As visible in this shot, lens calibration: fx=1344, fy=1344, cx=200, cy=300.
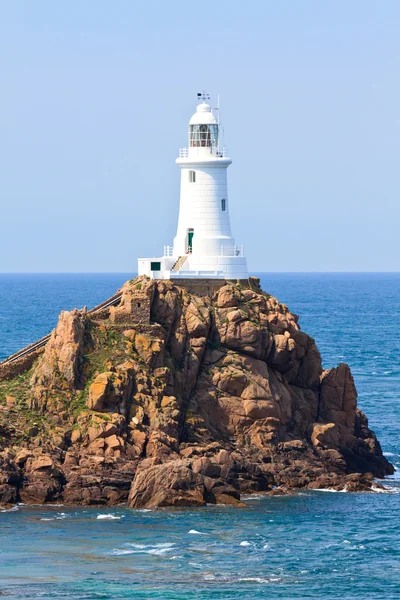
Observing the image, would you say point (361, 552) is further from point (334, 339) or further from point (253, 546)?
point (334, 339)

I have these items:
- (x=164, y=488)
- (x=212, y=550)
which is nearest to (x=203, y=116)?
(x=164, y=488)

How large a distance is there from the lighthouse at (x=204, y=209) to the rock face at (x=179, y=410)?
9.03 feet

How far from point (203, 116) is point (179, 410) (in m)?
23.2

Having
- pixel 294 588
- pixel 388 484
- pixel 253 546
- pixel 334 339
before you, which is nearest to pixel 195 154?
pixel 388 484

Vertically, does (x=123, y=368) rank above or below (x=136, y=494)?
above

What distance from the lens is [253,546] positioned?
71125 mm

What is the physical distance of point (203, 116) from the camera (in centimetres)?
9694

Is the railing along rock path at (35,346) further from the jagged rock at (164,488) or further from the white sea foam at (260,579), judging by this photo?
the white sea foam at (260,579)

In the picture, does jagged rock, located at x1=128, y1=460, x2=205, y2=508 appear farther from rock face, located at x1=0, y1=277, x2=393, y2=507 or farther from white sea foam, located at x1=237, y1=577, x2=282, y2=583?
white sea foam, located at x1=237, y1=577, x2=282, y2=583

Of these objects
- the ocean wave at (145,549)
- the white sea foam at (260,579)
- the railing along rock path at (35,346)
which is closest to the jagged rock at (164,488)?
the ocean wave at (145,549)

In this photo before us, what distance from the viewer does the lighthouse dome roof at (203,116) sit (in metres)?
96.6

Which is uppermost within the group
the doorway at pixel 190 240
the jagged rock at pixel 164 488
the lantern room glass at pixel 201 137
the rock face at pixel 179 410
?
the lantern room glass at pixel 201 137

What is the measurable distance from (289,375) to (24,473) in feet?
71.2

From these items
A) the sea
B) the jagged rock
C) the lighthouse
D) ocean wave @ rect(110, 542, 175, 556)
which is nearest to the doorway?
the lighthouse
